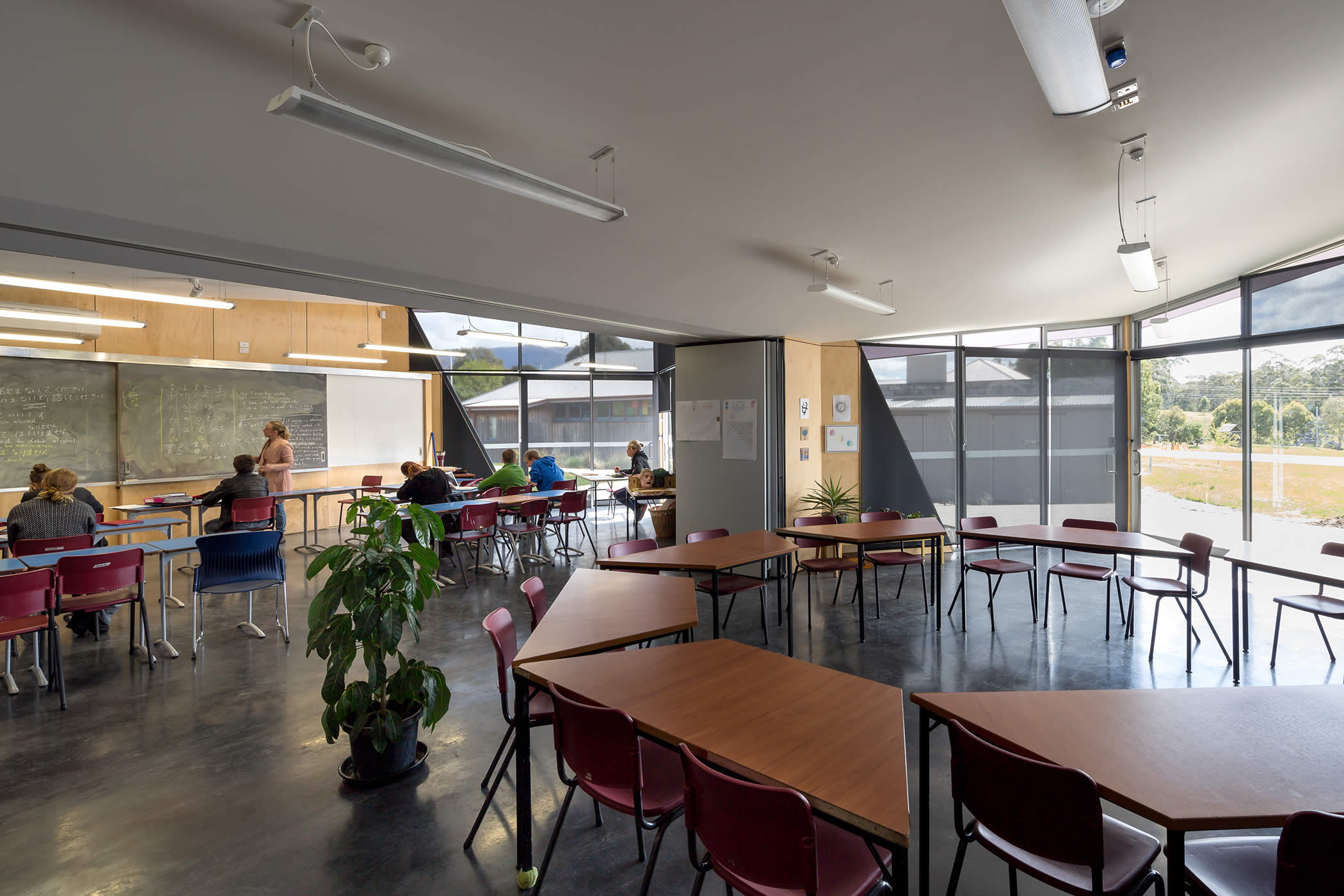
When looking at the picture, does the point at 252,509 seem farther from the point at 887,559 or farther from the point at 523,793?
the point at 887,559

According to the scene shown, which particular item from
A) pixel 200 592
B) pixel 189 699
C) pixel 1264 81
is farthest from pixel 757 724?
pixel 200 592

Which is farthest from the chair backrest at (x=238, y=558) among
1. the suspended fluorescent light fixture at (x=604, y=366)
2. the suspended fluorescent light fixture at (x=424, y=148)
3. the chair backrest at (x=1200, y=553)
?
the suspended fluorescent light fixture at (x=604, y=366)

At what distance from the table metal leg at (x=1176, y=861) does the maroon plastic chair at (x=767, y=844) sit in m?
0.66

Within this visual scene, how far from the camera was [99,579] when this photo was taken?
3.98 metres

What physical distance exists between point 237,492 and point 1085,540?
777 centimetres

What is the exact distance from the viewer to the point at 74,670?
4.28 m

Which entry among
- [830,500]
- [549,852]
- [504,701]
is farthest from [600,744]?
[830,500]

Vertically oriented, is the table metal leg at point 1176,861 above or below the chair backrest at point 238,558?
below

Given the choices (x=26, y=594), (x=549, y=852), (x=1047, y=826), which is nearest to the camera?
(x=1047, y=826)

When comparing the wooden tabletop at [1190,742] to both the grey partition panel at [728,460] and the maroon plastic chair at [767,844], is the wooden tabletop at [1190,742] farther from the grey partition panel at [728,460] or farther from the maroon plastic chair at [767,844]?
the grey partition panel at [728,460]

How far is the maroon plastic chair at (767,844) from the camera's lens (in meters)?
1.44

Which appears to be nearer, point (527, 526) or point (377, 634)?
point (377, 634)

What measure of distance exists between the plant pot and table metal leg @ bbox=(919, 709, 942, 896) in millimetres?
2289

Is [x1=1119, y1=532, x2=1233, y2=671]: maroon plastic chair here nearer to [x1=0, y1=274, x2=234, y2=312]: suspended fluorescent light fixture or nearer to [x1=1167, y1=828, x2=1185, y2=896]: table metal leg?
[x1=1167, y1=828, x2=1185, y2=896]: table metal leg
